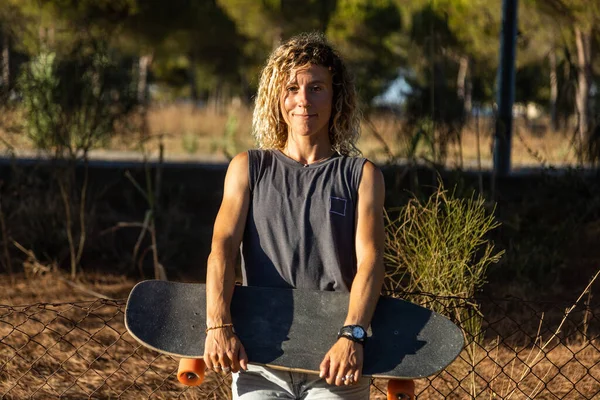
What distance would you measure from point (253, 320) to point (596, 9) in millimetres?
7922

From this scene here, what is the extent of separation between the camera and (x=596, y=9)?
360 inches

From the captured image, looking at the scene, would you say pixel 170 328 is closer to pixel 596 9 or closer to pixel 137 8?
pixel 596 9

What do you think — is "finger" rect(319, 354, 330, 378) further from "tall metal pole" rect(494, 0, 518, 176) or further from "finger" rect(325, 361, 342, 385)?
"tall metal pole" rect(494, 0, 518, 176)

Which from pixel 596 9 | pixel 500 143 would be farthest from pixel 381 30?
pixel 500 143

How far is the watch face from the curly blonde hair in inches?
19.4

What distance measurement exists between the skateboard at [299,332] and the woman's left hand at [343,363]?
5cm

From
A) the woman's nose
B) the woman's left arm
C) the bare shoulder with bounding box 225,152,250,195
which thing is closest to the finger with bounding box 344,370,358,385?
the woman's left arm

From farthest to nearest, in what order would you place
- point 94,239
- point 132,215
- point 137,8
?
point 137,8
point 132,215
point 94,239

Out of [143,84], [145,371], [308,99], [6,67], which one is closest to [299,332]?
[308,99]

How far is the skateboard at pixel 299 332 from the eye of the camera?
7.11 feet

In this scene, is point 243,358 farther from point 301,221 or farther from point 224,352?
point 301,221

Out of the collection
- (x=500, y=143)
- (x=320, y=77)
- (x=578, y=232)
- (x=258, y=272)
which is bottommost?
(x=578, y=232)

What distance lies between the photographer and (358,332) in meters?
2.11

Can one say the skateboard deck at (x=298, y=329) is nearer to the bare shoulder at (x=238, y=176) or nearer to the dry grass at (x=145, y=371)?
the bare shoulder at (x=238, y=176)
